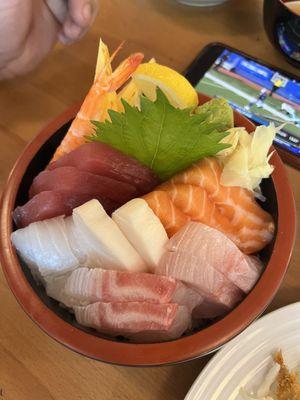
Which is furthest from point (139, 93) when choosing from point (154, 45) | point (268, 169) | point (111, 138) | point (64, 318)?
point (154, 45)

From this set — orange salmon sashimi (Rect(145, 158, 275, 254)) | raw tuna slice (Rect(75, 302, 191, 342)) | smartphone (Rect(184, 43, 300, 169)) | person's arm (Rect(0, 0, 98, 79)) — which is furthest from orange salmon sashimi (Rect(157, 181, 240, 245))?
person's arm (Rect(0, 0, 98, 79))

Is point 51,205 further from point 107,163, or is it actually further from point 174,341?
point 174,341

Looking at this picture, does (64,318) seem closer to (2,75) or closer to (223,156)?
(223,156)

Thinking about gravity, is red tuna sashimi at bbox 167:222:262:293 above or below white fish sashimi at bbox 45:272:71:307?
above

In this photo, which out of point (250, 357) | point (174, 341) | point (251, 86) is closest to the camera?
point (174, 341)

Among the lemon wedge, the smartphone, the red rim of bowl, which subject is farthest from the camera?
the smartphone

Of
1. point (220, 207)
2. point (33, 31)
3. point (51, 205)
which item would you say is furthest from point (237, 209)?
point (33, 31)

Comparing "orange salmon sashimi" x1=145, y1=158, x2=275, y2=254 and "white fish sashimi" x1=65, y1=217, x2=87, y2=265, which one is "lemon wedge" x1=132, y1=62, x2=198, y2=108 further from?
"white fish sashimi" x1=65, y1=217, x2=87, y2=265
